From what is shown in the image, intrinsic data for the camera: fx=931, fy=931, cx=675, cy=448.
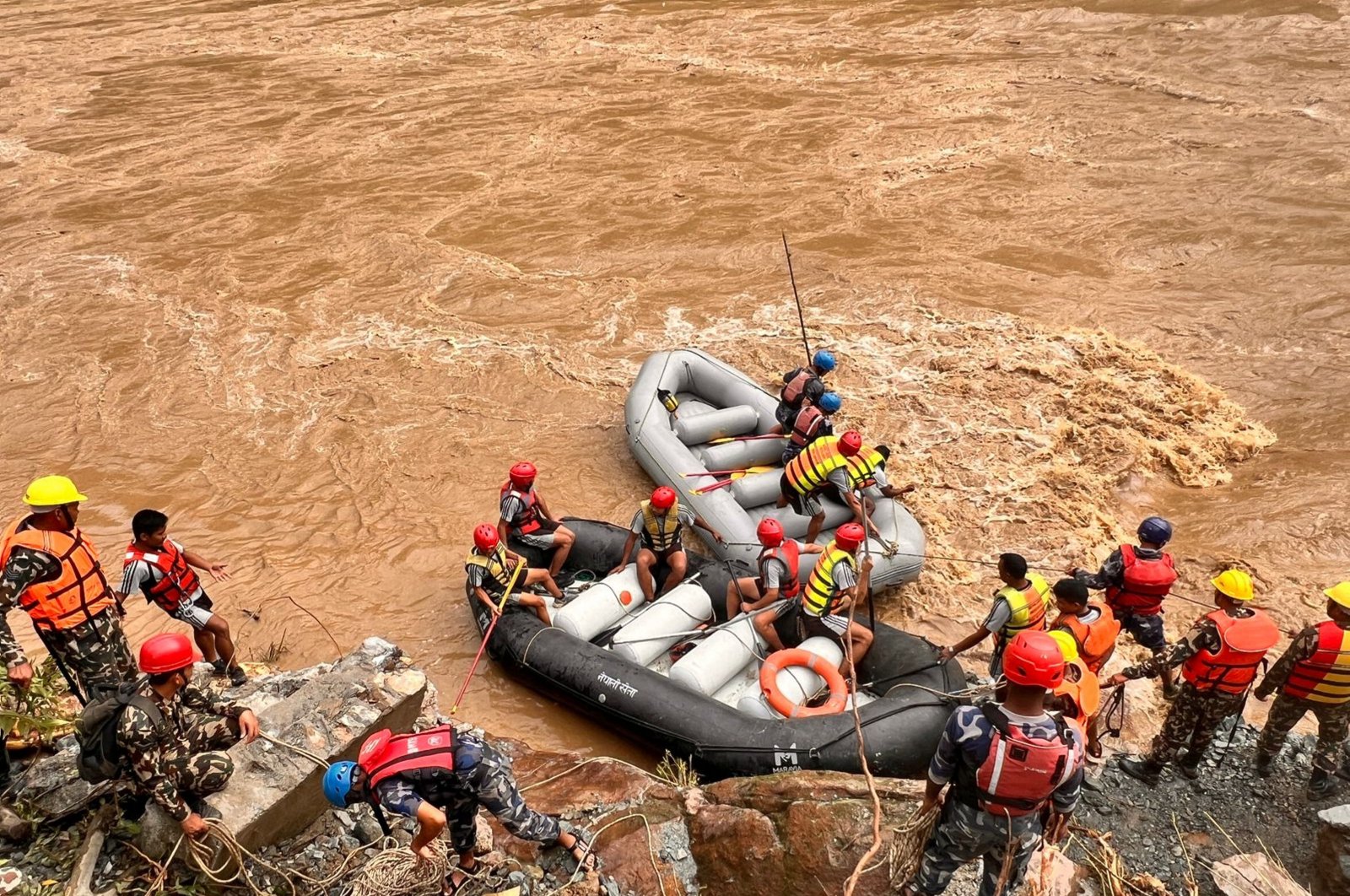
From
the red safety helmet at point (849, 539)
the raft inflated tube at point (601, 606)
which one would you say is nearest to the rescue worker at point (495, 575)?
the raft inflated tube at point (601, 606)

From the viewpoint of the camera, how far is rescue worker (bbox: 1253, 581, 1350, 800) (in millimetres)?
4535

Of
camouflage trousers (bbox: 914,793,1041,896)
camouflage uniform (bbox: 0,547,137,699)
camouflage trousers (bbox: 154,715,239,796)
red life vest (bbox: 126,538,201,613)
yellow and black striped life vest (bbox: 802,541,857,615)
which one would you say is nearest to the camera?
camouflage trousers (bbox: 914,793,1041,896)

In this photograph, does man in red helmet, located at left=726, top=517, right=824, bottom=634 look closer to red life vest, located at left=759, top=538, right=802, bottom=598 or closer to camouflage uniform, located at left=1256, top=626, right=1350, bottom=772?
red life vest, located at left=759, top=538, right=802, bottom=598

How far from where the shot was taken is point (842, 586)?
5629 millimetres

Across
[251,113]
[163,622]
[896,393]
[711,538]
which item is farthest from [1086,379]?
[251,113]

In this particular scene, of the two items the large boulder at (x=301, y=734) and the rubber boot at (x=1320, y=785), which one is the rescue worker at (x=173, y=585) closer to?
the large boulder at (x=301, y=734)

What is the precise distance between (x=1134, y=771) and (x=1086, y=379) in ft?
17.3

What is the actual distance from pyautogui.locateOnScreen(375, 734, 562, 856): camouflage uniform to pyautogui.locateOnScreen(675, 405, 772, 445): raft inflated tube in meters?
4.42

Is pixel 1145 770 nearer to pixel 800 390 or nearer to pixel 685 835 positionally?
pixel 685 835

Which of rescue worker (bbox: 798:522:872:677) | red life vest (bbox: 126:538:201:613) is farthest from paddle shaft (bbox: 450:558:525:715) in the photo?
rescue worker (bbox: 798:522:872:677)

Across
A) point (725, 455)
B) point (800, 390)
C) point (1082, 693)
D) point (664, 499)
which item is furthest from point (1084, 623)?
point (725, 455)

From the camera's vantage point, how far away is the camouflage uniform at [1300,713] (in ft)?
15.2

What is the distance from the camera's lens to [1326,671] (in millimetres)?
4555

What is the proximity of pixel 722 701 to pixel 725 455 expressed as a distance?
8.17 ft
